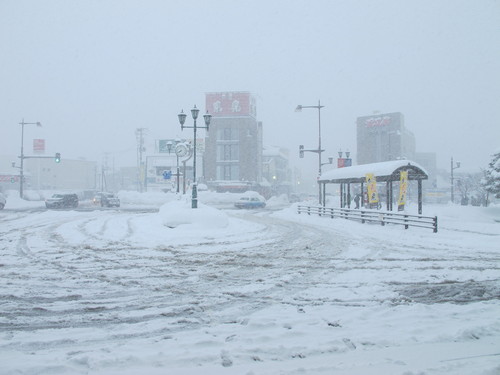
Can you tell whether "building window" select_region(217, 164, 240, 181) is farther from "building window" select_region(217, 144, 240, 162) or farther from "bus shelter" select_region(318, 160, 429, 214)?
"bus shelter" select_region(318, 160, 429, 214)

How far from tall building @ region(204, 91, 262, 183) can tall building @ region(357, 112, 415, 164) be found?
45.2 meters

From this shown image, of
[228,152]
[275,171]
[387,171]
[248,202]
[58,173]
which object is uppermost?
[228,152]

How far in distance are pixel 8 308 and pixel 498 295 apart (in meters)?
8.00

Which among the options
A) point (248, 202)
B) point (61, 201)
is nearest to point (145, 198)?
point (61, 201)

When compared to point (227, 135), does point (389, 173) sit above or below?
below

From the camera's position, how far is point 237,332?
5.32 meters

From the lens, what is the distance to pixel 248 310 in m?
6.28

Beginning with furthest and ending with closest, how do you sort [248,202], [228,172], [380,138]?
1. [380,138]
2. [228,172]
3. [248,202]

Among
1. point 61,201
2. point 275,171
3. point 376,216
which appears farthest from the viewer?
point 275,171

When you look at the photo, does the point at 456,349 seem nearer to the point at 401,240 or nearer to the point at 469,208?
the point at 401,240

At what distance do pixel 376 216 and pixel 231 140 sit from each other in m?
51.8

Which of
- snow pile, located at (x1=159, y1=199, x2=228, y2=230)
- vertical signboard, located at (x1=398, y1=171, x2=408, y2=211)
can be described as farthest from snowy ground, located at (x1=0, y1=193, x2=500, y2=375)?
vertical signboard, located at (x1=398, y1=171, x2=408, y2=211)

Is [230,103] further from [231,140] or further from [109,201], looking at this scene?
[109,201]

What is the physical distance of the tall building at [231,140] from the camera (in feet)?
236
